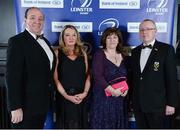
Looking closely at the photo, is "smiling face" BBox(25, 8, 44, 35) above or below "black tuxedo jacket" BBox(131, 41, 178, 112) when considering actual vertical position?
above

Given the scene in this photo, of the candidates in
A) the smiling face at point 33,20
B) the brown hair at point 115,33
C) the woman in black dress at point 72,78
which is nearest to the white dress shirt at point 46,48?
the smiling face at point 33,20

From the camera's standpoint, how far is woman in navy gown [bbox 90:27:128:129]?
3166 mm

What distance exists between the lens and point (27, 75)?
277 centimetres

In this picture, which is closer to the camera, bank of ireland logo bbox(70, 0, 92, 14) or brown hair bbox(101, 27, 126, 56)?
brown hair bbox(101, 27, 126, 56)

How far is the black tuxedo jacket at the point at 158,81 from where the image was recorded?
9.96 ft

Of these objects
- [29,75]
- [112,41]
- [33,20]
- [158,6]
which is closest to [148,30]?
[112,41]

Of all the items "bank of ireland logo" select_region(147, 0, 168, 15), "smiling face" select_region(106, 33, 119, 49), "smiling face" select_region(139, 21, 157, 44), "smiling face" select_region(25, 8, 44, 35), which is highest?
"bank of ireland logo" select_region(147, 0, 168, 15)

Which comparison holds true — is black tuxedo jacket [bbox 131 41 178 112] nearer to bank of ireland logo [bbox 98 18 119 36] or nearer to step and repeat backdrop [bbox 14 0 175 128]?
step and repeat backdrop [bbox 14 0 175 128]

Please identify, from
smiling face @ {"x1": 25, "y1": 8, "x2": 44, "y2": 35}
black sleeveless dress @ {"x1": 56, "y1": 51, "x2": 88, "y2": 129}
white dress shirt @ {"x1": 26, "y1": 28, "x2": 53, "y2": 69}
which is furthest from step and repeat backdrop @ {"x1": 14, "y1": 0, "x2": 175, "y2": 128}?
smiling face @ {"x1": 25, "y1": 8, "x2": 44, "y2": 35}

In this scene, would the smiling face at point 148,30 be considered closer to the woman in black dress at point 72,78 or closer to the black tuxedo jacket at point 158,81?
the black tuxedo jacket at point 158,81

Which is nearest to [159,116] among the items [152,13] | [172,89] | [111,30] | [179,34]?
[172,89]

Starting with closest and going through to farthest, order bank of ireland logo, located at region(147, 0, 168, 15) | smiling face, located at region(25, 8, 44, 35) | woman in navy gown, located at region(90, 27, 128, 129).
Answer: smiling face, located at region(25, 8, 44, 35), woman in navy gown, located at region(90, 27, 128, 129), bank of ireland logo, located at region(147, 0, 168, 15)

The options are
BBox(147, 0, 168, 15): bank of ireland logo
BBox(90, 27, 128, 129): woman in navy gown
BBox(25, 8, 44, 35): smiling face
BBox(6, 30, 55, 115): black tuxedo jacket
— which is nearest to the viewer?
BBox(6, 30, 55, 115): black tuxedo jacket

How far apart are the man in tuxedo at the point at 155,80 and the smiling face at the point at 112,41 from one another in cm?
28
